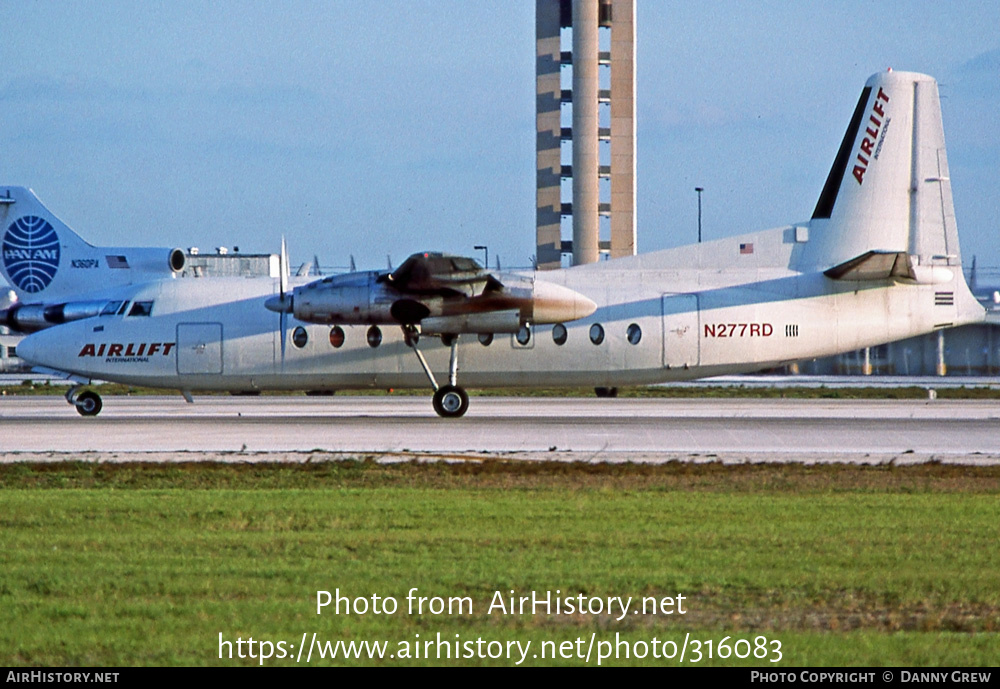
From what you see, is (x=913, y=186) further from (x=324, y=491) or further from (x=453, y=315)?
(x=324, y=491)

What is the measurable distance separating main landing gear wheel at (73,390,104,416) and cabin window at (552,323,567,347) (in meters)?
11.4

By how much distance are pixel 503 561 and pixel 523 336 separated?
728 inches

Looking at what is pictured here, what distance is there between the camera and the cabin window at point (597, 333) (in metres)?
28.2

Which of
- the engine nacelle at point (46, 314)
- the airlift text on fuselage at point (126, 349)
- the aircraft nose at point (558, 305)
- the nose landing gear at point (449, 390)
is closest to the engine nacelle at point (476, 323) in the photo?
the nose landing gear at point (449, 390)

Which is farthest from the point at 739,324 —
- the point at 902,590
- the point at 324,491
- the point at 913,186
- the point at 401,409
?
the point at 902,590

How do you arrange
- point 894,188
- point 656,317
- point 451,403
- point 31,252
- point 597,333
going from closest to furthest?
point 451,403 < point 656,317 < point 597,333 < point 894,188 < point 31,252

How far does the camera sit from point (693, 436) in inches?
886

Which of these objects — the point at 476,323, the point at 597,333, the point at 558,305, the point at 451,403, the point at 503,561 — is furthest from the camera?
the point at 597,333

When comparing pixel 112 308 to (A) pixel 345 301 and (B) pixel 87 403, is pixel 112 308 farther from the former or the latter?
(A) pixel 345 301

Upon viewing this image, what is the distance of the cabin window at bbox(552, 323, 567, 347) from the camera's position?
2822 centimetres

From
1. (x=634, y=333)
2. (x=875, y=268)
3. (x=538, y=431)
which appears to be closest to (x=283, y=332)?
(x=538, y=431)

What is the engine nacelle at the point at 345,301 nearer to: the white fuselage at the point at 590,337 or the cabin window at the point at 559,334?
the white fuselage at the point at 590,337

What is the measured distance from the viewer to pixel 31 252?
1454 inches
